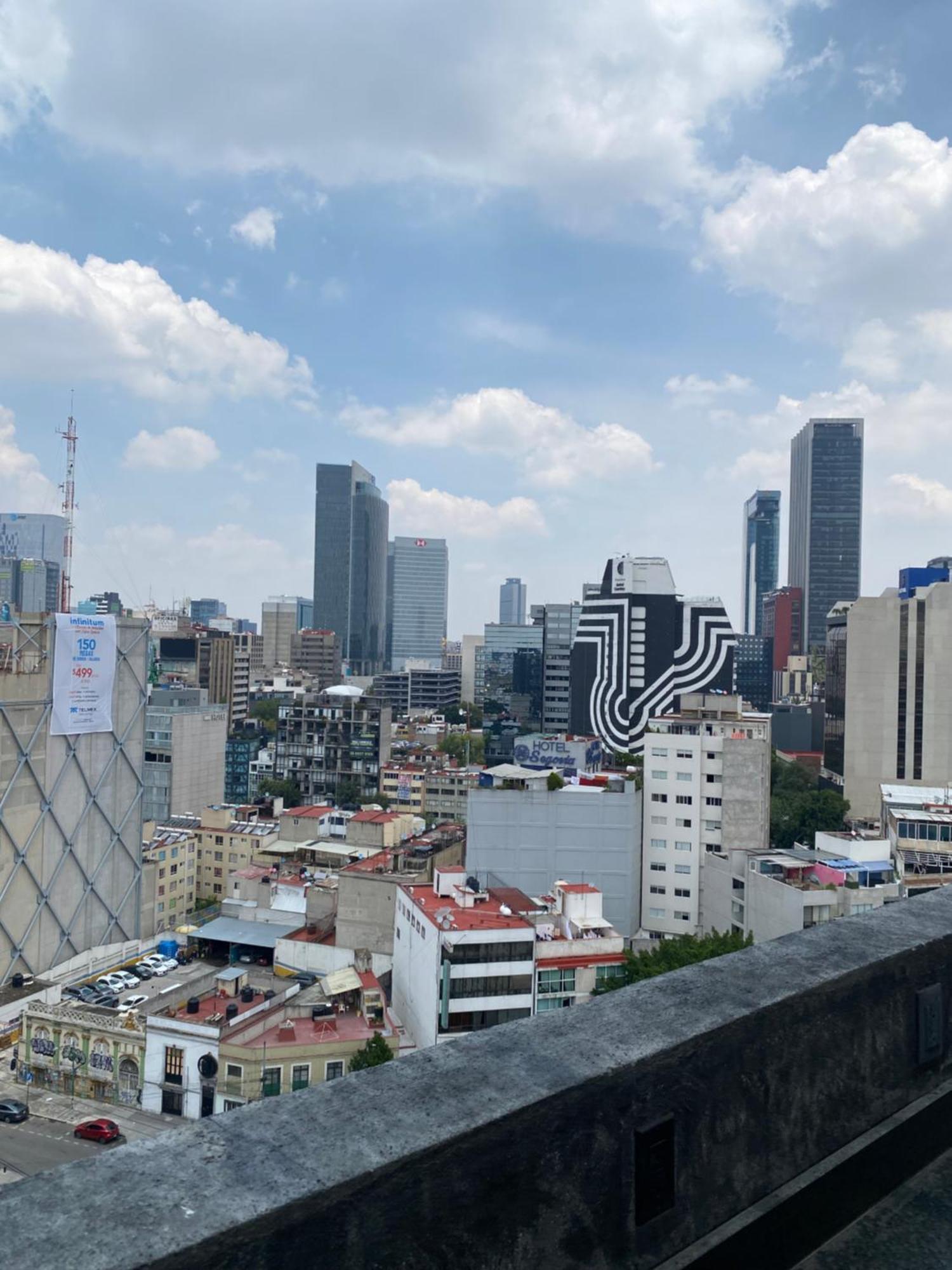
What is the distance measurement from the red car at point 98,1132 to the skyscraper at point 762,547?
154 metres

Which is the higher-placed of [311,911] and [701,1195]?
[701,1195]

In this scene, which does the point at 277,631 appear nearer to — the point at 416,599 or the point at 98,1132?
the point at 416,599

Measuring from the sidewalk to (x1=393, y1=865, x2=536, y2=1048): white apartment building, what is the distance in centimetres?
511

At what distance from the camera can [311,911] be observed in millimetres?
25766

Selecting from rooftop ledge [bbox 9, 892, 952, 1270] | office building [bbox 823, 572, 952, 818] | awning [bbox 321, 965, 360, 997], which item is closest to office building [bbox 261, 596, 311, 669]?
office building [bbox 823, 572, 952, 818]

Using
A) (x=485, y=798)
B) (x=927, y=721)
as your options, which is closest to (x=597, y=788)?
(x=485, y=798)

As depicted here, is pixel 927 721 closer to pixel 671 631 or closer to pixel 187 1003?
pixel 671 631

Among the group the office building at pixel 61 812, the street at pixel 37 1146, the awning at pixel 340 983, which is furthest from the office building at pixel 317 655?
the street at pixel 37 1146

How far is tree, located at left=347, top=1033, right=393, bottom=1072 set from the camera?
51.7 feet

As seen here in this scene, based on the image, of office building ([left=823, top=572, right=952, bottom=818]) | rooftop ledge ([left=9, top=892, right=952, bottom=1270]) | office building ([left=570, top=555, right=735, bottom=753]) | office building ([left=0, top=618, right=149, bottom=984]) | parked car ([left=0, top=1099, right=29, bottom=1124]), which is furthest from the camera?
office building ([left=570, top=555, right=735, bottom=753])

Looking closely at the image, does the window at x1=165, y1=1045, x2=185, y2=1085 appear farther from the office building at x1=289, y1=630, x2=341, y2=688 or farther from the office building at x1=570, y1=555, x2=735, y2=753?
the office building at x1=289, y1=630, x2=341, y2=688

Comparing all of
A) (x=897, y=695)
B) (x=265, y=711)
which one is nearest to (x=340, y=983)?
(x=897, y=695)

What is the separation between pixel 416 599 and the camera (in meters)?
167

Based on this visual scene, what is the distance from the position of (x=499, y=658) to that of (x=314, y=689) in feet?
113
